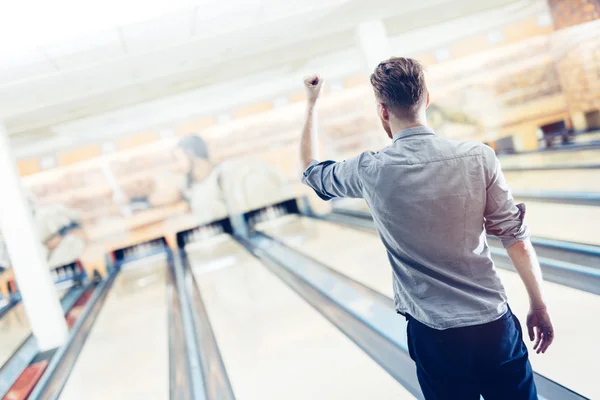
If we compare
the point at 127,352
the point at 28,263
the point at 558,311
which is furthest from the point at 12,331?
the point at 558,311

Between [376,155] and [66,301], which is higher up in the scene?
[376,155]

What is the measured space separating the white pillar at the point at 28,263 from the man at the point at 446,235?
15.5 ft

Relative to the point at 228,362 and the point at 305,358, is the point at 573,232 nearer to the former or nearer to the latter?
the point at 305,358

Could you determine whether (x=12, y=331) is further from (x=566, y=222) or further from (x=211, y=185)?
(x=566, y=222)

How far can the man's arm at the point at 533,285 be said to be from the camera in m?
1.19

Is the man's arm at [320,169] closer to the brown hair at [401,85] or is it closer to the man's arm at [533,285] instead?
the brown hair at [401,85]

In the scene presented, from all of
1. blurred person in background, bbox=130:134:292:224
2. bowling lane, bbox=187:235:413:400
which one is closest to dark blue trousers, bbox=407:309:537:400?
bowling lane, bbox=187:235:413:400

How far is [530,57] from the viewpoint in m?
9.34

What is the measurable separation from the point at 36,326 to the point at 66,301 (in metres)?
2.44

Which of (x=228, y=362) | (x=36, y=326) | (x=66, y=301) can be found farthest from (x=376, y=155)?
(x=66, y=301)

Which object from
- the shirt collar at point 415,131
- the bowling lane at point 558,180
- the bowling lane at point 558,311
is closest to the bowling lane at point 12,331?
the bowling lane at point 558,311

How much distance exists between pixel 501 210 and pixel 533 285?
0.24 metres

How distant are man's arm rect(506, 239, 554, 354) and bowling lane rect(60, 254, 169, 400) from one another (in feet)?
8.52

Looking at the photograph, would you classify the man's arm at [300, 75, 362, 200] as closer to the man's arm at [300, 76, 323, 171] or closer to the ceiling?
the man's arm at [300, 76, 323, 171]
